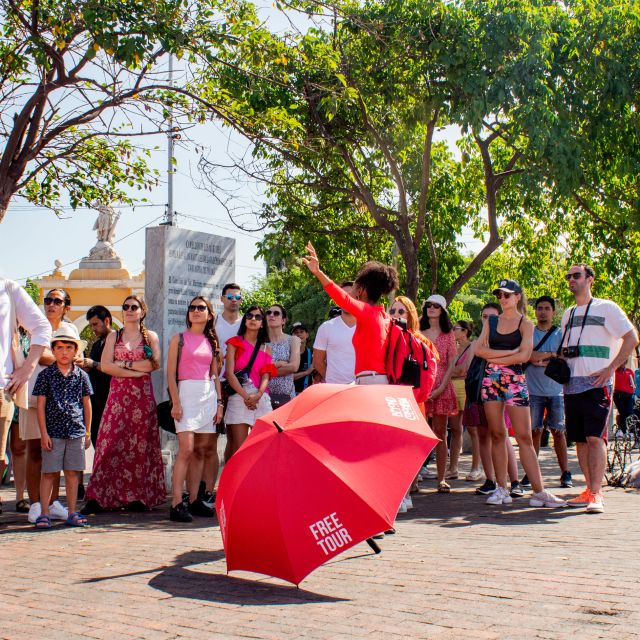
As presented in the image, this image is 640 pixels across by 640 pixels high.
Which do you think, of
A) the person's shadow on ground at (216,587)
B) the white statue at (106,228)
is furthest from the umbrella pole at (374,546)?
the white statue at (106,228)

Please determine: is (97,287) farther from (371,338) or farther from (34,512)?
(371,338)

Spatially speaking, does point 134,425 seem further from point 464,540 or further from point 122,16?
point 122,16

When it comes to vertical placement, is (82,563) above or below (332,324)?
below

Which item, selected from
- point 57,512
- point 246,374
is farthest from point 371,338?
point 57,512

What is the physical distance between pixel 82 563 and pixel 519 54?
10690mm

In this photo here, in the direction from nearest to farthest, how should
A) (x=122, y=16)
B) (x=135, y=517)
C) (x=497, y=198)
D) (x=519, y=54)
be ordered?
(x=135, y=517) < (x=122, y=16) < (x=519, y=54) < (x=497, y=198)

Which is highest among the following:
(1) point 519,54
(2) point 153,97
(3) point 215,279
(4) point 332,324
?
(1) point 519,54

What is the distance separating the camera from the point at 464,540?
6898mm

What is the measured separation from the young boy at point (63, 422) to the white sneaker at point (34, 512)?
15 centimetres

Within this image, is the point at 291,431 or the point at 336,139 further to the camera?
the point at 336,139

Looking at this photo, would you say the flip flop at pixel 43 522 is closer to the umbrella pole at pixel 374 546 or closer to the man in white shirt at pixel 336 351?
the man in white shirt at pixel 336 351

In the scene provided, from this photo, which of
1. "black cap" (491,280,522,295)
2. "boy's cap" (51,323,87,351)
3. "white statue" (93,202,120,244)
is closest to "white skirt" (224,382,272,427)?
"boy's cap" (51,323,87,351)

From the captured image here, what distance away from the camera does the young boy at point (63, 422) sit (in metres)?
7.95

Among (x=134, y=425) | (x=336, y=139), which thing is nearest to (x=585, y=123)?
(x=336, y=139)
